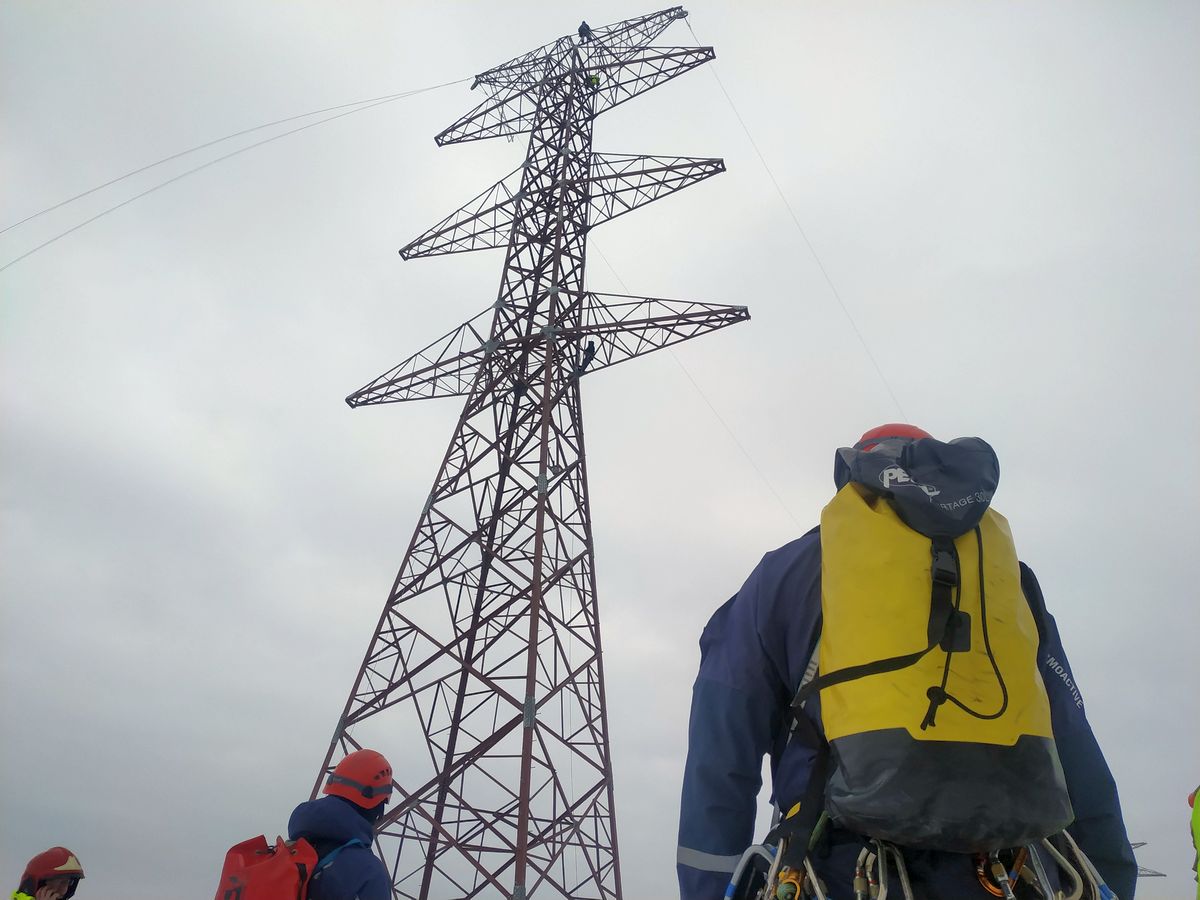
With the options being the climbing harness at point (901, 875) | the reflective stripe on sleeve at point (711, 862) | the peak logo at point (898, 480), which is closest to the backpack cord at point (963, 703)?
the peak logo at point (898, 480)

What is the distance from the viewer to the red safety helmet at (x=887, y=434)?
2.06 m

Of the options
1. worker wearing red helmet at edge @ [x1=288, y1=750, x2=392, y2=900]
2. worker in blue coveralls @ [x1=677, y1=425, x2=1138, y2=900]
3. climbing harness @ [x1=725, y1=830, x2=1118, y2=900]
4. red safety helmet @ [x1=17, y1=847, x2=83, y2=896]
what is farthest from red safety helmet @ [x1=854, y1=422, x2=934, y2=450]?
red safety helmet @ [x1=17, y1=847, x2=83, y2=896]

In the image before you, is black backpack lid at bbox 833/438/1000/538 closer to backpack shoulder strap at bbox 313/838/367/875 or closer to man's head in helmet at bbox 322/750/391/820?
backpack shoulder strap at bbox 313/838/367/875

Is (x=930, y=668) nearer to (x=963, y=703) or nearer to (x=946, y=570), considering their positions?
(x=963, y=703)

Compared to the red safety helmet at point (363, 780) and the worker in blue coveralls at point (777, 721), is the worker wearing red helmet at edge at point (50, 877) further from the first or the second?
the worker in blue coveralls at point (777, 721)

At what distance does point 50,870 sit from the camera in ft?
13.0

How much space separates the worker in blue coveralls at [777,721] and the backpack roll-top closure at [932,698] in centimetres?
15

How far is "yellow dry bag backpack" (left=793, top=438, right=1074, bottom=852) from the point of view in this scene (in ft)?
4.81

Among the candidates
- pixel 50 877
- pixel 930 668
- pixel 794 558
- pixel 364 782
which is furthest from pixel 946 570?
pixel 50 877

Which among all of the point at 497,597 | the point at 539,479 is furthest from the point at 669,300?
the point at 497,597

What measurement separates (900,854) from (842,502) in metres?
0.72

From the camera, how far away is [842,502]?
5.97 ft

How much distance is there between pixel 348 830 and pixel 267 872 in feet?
1.15

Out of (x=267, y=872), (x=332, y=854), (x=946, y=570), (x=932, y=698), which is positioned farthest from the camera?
(x=332, y=854)
